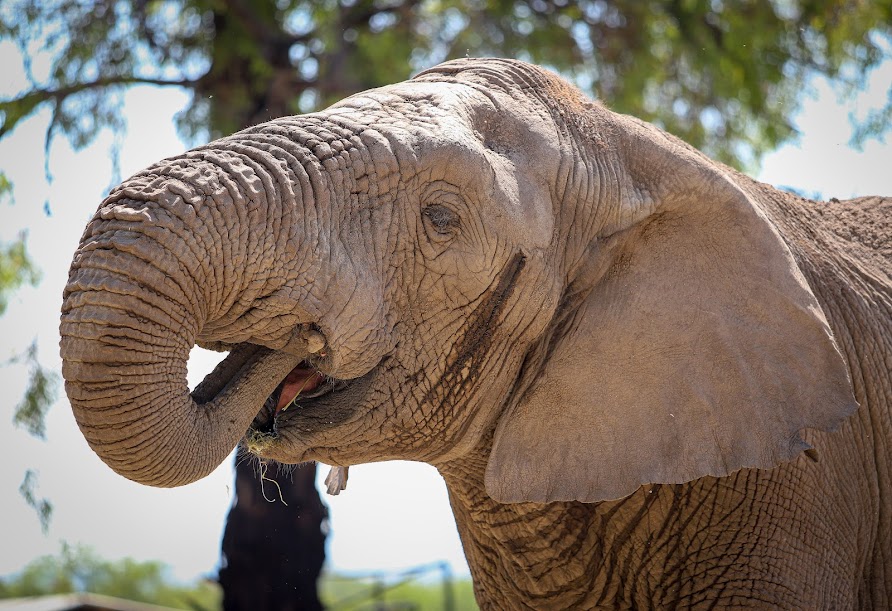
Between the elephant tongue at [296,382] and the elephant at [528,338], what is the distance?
0.02 metres

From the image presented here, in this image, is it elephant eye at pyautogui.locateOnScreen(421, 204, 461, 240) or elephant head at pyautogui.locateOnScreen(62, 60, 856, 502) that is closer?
elephant head at pyautogui.locateOnScreen(62, 60, 856, 502)

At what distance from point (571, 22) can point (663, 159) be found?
6727 millimetres

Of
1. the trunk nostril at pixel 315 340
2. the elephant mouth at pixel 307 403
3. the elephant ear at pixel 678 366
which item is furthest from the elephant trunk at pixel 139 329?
the elephant ear at pixel 678 366

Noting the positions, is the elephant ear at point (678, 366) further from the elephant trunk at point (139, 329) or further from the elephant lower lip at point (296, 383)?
the elephant trunk at point (139, 329)

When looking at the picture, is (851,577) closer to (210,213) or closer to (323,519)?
(210,213)

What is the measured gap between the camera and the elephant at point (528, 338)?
3367mm

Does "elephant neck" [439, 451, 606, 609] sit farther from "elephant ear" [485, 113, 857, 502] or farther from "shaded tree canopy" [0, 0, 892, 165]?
"shaded tree canopy" [0, 0, 892, 165]

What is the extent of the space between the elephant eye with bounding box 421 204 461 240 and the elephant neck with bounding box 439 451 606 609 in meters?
0.99

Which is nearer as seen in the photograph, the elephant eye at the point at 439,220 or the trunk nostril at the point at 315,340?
the trunk nostril at the point at 315,340

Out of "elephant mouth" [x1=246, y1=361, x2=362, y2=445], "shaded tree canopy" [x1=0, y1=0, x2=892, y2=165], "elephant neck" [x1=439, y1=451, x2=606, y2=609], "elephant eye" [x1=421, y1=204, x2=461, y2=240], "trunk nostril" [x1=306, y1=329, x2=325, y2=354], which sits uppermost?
"shaded tree canopy" [x1=0, y1=0, x2=892, y2=165]

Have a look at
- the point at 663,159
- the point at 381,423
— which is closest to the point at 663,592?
the point at 381,423

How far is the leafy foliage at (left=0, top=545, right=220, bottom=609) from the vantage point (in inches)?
487

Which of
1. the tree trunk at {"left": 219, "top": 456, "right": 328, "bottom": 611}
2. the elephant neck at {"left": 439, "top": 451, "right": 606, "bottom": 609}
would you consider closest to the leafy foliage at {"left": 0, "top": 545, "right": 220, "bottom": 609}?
the tree trunk at {"left": 219, "top": 456, "right": 328, "bottom": 611}

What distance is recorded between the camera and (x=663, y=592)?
441 cm
